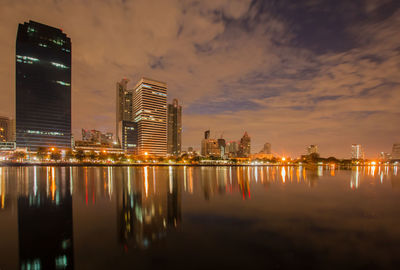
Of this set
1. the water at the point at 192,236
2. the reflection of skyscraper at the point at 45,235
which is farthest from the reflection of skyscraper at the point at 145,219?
the reflection of skyscraper at the point at 45,235

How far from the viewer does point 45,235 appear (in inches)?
468

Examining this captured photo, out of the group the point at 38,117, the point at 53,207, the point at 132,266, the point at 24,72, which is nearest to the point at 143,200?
the point at 53,207

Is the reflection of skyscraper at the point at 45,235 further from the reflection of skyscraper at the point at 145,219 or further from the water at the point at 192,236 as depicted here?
the reflection of skyscraper at the point at 145,219

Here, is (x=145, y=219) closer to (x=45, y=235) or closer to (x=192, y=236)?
(x=192, y=236)

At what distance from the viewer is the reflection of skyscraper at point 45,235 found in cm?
912

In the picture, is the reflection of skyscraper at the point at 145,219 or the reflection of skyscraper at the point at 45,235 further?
the reflection of skyscraper at the point at 145,219

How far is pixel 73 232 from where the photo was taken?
1264 centimetres

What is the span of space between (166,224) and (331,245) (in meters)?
10.6

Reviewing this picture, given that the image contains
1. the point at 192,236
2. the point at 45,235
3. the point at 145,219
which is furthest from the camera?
the point at 145,219

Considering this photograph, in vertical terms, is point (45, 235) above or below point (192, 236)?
above

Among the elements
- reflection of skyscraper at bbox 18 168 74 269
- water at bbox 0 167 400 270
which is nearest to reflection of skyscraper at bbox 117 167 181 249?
water at bbox 0 167 400 270

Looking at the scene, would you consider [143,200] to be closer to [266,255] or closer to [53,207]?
[53,207]

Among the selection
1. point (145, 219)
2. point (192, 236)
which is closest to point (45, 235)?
point (145, 219)

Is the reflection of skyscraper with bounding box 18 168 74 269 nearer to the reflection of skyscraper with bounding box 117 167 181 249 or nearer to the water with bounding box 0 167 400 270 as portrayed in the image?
the water with bounding box 0 167 400 270
